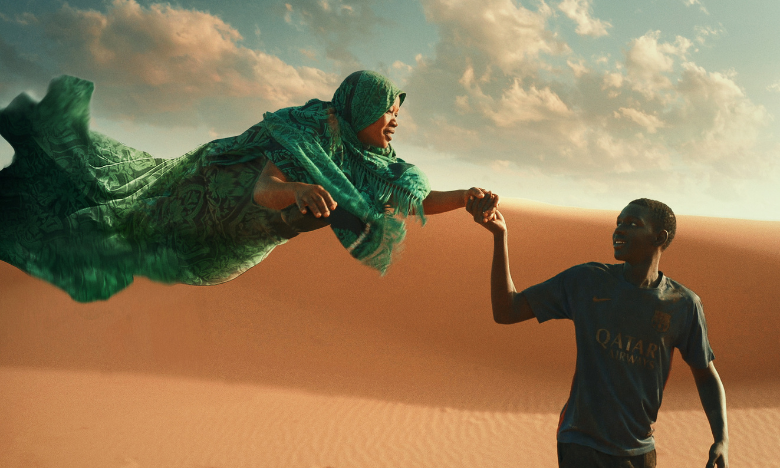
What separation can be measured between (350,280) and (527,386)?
667 centimetres

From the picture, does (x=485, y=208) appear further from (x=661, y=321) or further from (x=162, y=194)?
(x=162, y=194)

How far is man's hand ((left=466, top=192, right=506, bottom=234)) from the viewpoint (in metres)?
2.78

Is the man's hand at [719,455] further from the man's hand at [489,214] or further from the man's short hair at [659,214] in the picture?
the man's hand at [489,214]

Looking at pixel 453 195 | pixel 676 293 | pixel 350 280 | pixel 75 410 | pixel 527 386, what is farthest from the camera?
pixel 350 280

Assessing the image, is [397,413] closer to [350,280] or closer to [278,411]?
[278,411]

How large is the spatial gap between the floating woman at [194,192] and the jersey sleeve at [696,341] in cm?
114

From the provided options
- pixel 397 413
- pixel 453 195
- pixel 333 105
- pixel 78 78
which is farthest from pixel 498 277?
pixel 397 413

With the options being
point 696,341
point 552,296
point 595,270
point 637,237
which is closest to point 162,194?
point 552,296

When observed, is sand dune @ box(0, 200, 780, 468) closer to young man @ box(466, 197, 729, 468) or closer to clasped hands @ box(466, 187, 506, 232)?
clasped hands @ box(466, 187, 506, 232)

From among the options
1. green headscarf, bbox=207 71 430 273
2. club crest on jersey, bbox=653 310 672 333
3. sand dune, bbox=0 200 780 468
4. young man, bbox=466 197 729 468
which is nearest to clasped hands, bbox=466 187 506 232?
young man, bbox=466 197 729 468

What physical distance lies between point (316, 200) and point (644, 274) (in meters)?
1.53

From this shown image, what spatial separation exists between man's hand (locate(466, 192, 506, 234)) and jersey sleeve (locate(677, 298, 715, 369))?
92 cm

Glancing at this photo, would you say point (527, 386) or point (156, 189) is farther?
point (527, 386)

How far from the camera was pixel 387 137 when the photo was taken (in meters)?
3.20
